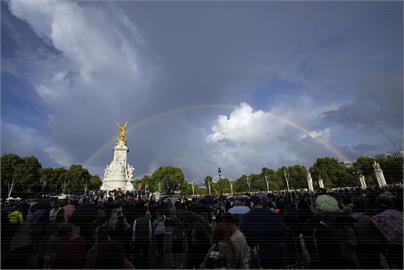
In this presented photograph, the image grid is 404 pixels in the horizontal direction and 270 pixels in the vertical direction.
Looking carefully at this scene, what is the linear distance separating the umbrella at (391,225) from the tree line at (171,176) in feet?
99.7

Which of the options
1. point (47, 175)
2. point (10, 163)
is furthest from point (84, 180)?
point (10, 163)

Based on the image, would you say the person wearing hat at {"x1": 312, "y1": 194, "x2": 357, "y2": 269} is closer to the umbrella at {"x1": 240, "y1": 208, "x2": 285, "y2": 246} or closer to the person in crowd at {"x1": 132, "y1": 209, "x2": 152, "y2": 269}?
the umbrella at {"x1": 240, "y1": 208, "x2": 285, "y2": 246}

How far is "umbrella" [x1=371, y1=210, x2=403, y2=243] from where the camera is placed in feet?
13.9

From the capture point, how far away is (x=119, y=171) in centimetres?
4516

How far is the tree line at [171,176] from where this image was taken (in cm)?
4425

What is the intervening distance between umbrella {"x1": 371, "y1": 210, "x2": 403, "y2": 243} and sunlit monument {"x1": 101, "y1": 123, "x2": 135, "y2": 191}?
141ft

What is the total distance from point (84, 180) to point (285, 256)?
80367 mm

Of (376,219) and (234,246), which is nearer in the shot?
(234,246)

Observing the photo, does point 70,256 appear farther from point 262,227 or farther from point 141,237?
point 262,227

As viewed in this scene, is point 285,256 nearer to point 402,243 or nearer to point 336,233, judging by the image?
point 336,233

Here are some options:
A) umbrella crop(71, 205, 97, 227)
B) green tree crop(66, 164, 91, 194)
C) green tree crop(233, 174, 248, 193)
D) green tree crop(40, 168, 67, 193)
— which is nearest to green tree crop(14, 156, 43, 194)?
green tree crop(40, 168, 67, 193)

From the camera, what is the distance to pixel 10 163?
47031mm

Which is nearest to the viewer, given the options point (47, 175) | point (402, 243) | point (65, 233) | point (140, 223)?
point (65, 233)

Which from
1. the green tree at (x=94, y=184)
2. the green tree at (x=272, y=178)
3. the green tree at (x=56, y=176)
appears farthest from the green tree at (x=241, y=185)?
the green tree at (x=56, y=176)
